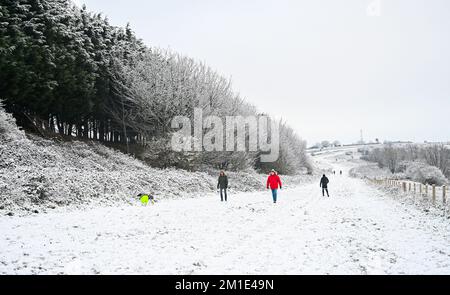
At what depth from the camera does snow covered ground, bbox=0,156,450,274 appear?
20.0 ft

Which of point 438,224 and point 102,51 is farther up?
point 102,51

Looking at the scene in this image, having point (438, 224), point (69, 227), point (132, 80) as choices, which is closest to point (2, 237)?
point (69, 227)

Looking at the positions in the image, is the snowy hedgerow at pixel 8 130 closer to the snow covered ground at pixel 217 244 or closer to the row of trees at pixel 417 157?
the snow covered ground at pixel 217 244

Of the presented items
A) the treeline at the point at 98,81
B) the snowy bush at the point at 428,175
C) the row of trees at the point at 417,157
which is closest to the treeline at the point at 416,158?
the row of trees at the point at 417,157

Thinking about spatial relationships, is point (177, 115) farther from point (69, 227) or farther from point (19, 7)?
point (69, 227)

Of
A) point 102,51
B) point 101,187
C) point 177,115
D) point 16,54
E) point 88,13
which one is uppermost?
point 88,13

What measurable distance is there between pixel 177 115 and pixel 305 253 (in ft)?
71.0

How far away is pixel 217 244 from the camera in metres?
7.85

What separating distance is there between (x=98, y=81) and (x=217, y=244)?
24.2 metres

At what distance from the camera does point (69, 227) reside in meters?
9.45

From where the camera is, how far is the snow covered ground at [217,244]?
609cm

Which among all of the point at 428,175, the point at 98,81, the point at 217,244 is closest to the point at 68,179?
the point at 217,244

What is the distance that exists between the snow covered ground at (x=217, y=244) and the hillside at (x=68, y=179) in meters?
1.76
